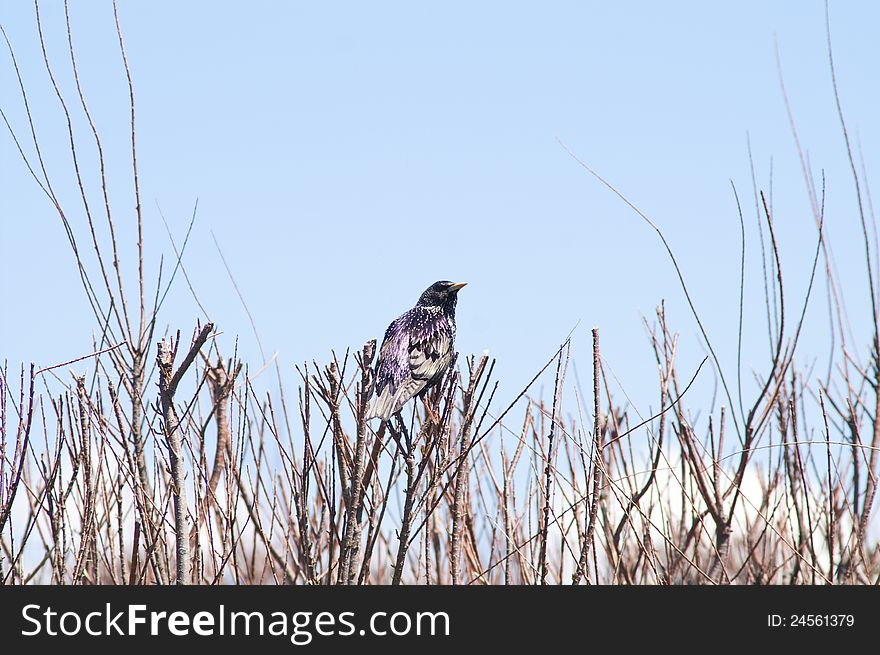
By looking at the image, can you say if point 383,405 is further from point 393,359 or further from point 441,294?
point 441,294

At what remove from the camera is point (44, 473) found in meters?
3.35

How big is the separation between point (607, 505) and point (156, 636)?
2.45 meters

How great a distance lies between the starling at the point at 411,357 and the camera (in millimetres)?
3498

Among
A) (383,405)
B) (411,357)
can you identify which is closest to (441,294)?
(411,357)

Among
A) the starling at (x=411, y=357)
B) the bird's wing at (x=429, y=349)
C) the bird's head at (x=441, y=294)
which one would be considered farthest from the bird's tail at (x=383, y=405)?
the bird's head at (x=441, y=294)

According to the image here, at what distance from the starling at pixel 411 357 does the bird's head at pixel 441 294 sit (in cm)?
12

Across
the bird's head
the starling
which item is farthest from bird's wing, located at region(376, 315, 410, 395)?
the bird's head

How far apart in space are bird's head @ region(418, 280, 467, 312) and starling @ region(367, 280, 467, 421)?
12 centimetres

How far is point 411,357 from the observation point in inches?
149

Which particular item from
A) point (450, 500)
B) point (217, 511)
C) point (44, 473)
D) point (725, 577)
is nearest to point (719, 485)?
point (725, 577)

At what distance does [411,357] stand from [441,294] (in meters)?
1.11

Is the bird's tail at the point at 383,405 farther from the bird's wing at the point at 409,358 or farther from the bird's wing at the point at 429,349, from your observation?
the bird's wing at the point at 429,349

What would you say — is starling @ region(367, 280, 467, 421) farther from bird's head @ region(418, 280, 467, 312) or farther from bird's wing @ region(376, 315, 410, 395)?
bird's head @ region(418, 280, 467, 312)

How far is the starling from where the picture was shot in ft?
11.5
